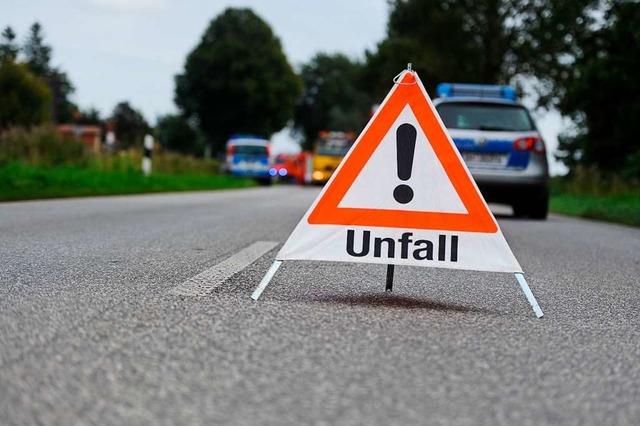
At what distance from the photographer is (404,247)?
496 centimetres

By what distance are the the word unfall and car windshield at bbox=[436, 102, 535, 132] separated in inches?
377

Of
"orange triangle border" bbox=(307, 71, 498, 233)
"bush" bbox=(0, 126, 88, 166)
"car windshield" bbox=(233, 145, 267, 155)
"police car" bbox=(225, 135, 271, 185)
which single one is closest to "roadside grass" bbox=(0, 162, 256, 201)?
"bush" bbox=(0, 126, 88, 166)

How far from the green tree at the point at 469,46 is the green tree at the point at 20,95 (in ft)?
125

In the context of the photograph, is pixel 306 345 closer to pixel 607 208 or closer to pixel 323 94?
pixel 607 208

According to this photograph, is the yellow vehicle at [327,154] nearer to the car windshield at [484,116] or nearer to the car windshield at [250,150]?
the car windshield at [250,150]

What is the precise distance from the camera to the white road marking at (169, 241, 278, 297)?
500cm

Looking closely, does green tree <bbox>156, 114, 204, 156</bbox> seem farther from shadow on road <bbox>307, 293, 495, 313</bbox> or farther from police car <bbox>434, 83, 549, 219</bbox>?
shadow on road <bbox>307, 293, 495, 313</bbox>

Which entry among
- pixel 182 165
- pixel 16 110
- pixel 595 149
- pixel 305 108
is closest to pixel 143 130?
pixel 305 108

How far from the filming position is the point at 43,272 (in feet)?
18.7

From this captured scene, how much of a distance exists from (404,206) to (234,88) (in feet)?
224

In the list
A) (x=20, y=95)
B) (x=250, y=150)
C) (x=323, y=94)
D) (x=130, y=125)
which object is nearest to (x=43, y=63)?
(x=130, y=125)

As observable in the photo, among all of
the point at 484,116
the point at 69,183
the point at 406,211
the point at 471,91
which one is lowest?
the point at 69,183

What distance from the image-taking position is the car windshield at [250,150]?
48938 mm

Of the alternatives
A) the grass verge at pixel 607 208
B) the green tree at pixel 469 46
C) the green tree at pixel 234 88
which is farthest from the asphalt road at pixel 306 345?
the green tree at pixel 234 88
